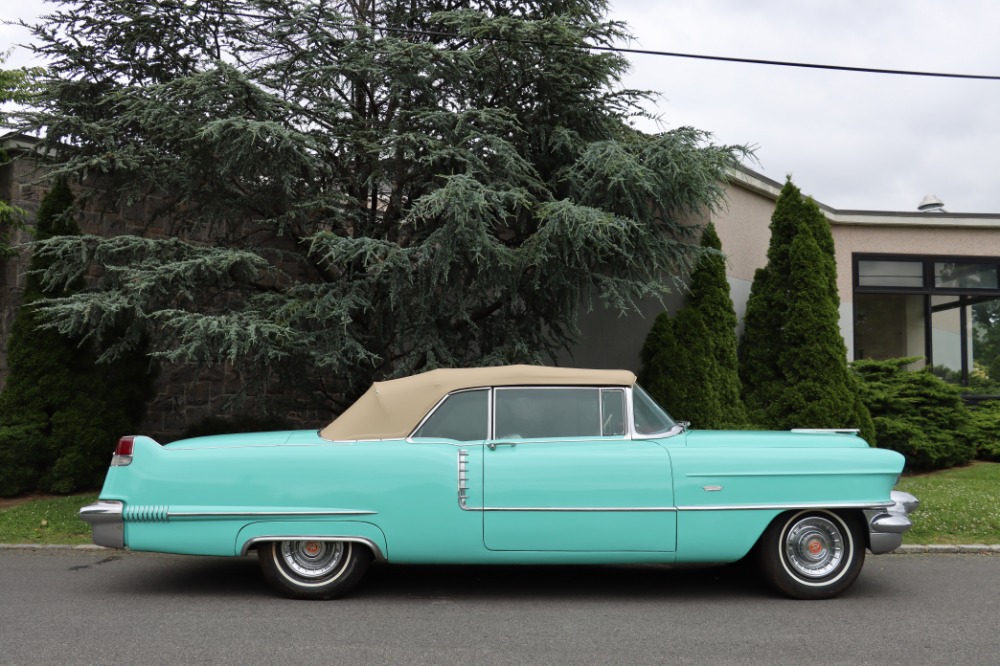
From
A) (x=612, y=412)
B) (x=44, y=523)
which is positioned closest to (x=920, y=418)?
(x=612, y=412)

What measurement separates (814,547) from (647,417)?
4.52 ft

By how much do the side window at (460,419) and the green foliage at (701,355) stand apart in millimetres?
5396

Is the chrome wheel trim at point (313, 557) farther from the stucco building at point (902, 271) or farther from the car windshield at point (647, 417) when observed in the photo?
the stucco building at point (902, 271)

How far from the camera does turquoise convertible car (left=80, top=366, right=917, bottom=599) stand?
5.45m

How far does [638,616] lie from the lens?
17.1 ft

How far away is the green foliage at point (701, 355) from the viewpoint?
10.7m

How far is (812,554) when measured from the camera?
5637mm

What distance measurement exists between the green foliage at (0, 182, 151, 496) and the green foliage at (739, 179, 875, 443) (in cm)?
825

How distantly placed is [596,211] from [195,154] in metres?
4.23

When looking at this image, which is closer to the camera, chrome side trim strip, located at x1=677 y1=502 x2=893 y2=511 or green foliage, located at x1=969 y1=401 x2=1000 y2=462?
chrome side trim strip, located at x1=677 y1=502 x2=893 y2=511

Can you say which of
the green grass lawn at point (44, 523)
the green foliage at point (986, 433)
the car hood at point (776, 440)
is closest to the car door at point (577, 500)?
the car hood at point (776, 440)

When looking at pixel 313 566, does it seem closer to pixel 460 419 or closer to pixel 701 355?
pixel 460 419

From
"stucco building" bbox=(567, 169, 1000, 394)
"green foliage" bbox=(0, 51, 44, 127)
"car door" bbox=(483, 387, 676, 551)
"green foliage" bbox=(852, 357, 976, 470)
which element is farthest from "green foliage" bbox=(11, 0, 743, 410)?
"green foliage" bbox=(852, 357, 976, 470)

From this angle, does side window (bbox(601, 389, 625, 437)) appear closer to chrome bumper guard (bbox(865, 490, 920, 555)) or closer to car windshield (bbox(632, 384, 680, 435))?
car windshield (bbox(632, 384, 680, 435))
